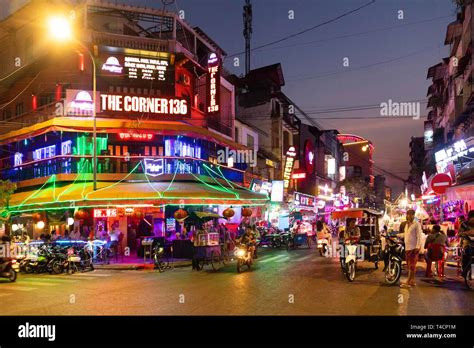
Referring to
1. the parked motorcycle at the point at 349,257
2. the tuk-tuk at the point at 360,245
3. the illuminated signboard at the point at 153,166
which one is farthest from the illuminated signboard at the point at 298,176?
the parked motorcycle at the point at 349,257

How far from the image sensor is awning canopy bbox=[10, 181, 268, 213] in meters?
23.3

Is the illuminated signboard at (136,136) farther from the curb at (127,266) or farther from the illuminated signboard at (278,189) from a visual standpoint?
the illuminated signboard at (278,189)

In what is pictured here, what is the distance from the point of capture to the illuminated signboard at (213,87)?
29922 mm

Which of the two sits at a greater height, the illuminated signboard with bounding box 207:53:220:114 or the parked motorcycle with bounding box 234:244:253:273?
the illuminated signboard with bounding box 207:53:220:114

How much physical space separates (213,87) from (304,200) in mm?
24959

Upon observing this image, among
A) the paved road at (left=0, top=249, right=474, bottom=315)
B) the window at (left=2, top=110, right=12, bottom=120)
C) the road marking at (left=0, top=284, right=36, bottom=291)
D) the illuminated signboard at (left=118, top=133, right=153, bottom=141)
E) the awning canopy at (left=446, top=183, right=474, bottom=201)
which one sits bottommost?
the road marking at (left=0, top=284, right=36, bottom=291)

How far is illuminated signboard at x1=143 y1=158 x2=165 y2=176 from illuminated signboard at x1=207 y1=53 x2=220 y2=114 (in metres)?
Result: 5.14

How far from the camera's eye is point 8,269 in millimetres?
16797

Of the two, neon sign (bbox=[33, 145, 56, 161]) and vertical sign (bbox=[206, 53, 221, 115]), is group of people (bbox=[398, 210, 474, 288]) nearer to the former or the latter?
vertical sign (bbox=[206, 53, 221, 115])

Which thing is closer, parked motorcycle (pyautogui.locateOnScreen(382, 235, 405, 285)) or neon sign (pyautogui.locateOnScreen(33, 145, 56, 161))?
parked motorcycle (pyautogui.locateOnScreen(382, 235, 405, 285))

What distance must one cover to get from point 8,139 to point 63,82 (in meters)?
5.50

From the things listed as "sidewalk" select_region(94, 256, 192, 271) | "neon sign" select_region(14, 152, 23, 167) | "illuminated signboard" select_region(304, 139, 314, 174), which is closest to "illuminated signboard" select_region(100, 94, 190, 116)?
"neon sign" select_region(14, 152, 23, 167)

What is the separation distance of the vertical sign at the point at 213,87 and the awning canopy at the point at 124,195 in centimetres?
519
